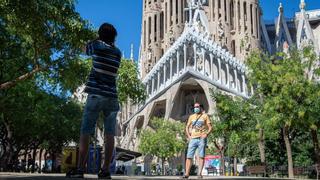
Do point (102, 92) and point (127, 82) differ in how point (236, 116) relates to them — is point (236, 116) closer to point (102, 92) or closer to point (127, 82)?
point (127, 82)

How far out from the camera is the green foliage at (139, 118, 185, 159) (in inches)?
2079

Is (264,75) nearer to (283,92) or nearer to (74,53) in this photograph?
(283,92)

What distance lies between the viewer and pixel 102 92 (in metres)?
7.23

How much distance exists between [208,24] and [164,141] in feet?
86.8

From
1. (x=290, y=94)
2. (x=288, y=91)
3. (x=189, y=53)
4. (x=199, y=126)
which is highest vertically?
(x=189, y=53)

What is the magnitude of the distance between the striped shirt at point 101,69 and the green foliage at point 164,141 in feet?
150

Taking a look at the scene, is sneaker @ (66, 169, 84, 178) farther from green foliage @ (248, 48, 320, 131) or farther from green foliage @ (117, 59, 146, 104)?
green foliage @ (117, 59, 146, 104)

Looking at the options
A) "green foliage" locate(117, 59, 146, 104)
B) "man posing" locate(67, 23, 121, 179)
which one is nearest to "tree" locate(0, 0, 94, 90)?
"man posing" locate(67, 23, 121, 179)

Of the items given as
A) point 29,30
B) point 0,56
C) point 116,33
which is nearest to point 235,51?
point 0,56

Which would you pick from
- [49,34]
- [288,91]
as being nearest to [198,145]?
[49,34]

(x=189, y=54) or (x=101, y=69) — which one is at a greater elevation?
(x=189, y=54)

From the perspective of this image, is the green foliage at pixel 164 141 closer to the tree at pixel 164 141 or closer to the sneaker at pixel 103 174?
the tree at pixel 164 141

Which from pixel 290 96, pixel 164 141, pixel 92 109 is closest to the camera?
pixel 92 109

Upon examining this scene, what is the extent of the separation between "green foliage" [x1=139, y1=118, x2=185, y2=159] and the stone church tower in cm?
1854
